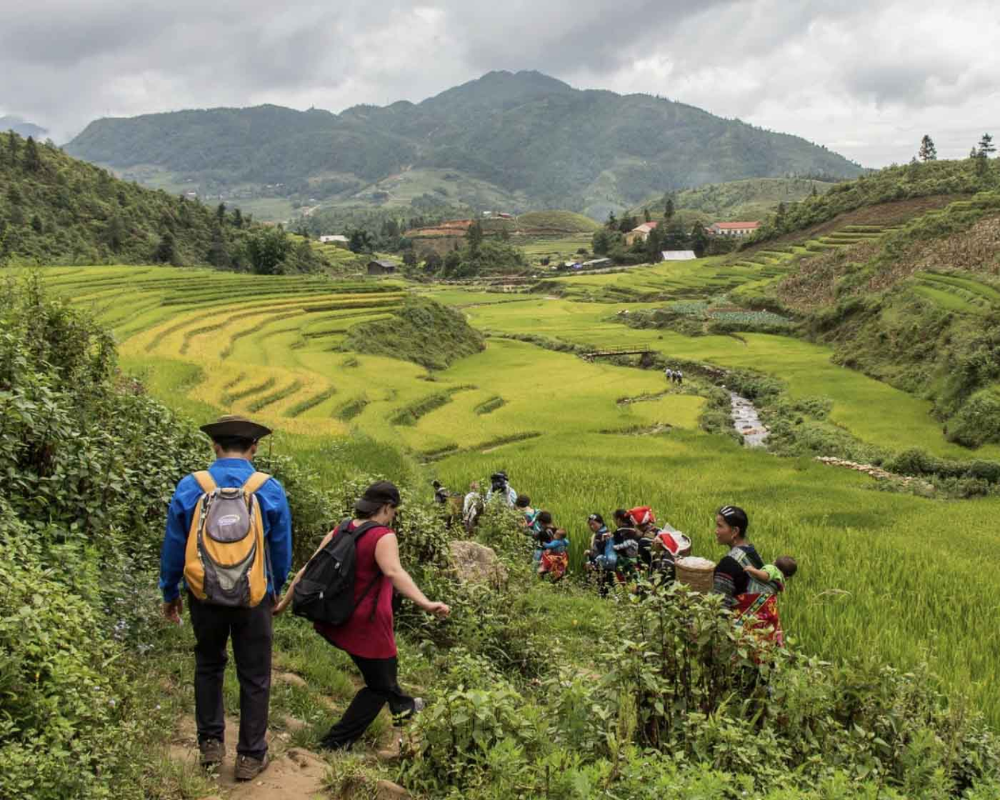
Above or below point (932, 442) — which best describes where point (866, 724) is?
above

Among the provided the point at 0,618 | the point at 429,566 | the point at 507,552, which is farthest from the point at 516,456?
the point at 0,618

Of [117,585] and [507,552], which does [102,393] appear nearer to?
[117,585]

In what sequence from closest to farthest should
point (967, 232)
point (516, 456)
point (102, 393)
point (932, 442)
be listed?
point (102, 393) < point (516, 456) < point (932, 442) < point (967, 232)

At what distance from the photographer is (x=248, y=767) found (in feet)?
12.5

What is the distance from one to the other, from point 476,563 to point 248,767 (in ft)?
13.4

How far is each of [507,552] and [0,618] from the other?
21.8 ft

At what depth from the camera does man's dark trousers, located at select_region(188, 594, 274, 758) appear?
393 centimetres

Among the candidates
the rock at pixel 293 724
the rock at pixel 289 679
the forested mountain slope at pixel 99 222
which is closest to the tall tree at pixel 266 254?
the forested mountain slope at pixel 99 222

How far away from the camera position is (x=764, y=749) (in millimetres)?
3930

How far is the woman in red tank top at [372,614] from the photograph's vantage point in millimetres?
4141

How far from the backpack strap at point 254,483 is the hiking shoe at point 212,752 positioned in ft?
4.73

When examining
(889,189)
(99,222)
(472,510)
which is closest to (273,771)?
(472,510)

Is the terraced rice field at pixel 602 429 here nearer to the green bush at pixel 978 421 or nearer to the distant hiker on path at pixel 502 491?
the green bush at pixel 978 421

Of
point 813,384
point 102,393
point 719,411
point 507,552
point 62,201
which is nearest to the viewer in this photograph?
point 102,393
